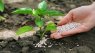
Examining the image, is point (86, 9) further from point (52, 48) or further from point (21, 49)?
point (21, 49)

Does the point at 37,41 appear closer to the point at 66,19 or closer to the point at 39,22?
the point at 39,22

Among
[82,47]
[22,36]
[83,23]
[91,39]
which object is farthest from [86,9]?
[22,36]

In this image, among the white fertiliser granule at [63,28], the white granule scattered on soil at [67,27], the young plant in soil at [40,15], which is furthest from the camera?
the white granule scattered on soil at [67,27]

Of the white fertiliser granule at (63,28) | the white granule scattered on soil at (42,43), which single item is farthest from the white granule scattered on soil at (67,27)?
the white granule scattered on soil at (42,43)

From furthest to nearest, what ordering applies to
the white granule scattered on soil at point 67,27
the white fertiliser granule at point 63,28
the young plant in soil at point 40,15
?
the white granule scattered on soil at point 67,27 → the white fertiliser granule at point 63,28 → the young plant in soil at point 40,15

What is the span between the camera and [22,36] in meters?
1.91

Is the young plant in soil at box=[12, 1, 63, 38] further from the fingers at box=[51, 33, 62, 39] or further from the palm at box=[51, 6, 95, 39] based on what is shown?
the palm at box=[51, 6, 95, 39]

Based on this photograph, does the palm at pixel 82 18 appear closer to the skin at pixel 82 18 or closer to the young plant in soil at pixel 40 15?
the skin at pixel 82 18

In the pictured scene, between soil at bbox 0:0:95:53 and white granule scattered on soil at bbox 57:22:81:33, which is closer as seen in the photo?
soil at bbox 0:0:95:53

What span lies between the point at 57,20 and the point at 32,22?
21 cm

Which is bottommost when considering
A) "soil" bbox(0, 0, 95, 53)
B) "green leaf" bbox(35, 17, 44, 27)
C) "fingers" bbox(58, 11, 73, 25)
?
"soil" bbox(0, 0, 95, 53)

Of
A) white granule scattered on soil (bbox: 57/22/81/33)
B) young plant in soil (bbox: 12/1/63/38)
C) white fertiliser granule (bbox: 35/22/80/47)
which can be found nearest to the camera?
young plant in soil (bbox: 12/1/63/38)

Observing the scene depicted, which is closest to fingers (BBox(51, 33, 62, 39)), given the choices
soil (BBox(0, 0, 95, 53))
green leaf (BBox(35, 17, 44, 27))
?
soil (BBox(0, 0, 95, 53))

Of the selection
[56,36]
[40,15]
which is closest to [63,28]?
[56,36]
